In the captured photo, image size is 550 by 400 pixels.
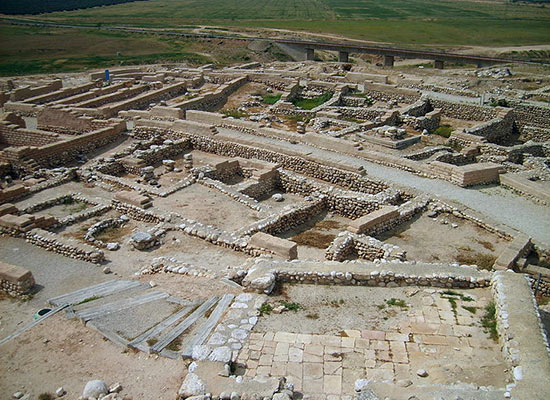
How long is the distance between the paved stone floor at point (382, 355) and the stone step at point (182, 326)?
1149 millimetres

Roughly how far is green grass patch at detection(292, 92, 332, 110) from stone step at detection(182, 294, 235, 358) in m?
17.9

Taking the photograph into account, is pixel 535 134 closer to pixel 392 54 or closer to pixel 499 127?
pixel 499 127

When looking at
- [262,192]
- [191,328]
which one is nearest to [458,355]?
[191,328]

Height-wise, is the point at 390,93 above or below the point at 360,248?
above

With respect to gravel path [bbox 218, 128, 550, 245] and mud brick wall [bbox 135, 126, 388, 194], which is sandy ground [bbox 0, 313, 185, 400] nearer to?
gravel path [bbox 218, 128, 550, 245]

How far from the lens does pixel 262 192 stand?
53.9ft

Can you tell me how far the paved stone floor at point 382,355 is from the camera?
20.7ft

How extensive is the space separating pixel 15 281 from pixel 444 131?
1793cm

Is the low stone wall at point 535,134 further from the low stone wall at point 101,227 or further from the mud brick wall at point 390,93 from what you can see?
the low stone wall at point 101,227

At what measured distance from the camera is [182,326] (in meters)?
7.62

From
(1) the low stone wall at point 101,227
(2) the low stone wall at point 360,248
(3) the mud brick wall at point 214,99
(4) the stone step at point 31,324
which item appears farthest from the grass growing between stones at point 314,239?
(3) the mud brick wall at point 214,99

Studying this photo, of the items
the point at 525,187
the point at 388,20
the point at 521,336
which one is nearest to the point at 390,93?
the point at 525,187

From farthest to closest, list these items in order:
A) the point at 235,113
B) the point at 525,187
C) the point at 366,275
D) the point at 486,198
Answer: the point at 235,113
the point at 525,187
the point at 486,198
the point at 366,275

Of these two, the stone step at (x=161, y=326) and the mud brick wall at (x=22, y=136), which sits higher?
the stone step at (x=161, y=326)
